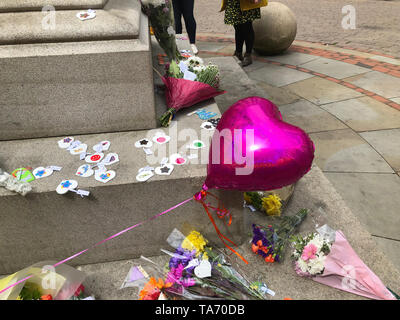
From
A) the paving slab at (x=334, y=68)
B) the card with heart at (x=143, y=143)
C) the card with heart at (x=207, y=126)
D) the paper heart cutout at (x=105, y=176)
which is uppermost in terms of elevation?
the paving slab at (x=334, y=68)

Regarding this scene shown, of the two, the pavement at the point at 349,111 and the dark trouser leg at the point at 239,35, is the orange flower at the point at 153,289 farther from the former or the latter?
the dark trouser leg at the point at 239,35

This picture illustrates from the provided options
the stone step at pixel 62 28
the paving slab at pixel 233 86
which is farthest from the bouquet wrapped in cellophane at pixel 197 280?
the paving slab at pixel 233 86

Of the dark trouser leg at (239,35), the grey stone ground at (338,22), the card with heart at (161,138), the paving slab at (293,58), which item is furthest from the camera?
the grey stone ground at (338,22)

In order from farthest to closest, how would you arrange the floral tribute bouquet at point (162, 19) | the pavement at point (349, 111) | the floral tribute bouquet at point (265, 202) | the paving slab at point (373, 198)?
the floral tribute bouquet at point (162, 19)
the pavement at point (349, 111)
the paving slab at point (373, 198)
the floral tribute bouquet at point (265, 202)

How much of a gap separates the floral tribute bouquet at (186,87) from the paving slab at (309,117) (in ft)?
4.50

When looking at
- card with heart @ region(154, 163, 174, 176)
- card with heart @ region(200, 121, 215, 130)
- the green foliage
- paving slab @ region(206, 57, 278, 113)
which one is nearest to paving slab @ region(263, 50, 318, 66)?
paving slab @ region(206, 57, 278, 113)

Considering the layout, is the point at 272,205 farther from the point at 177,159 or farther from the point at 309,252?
the point at 177,159

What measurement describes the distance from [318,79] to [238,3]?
1.62 meters

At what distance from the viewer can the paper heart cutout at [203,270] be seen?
5.93 ft

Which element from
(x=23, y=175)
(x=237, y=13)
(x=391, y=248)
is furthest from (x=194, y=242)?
(x=237, y=13)

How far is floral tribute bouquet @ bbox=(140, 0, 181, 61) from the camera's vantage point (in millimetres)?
2881

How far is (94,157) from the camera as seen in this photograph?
199cm

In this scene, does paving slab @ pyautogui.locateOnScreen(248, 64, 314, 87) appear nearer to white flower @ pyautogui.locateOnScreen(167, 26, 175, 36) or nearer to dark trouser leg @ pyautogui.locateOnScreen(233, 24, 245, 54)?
dark trouser leg @ pyautogui.locateOnScreen(233, 24, 245, 54)

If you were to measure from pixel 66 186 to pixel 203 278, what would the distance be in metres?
0.93
